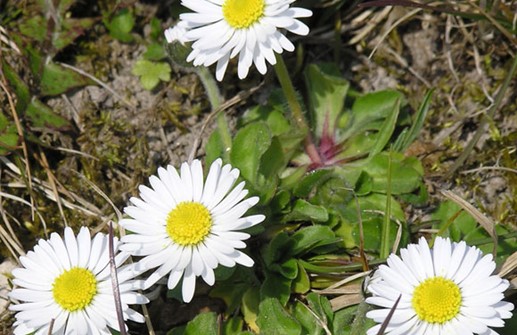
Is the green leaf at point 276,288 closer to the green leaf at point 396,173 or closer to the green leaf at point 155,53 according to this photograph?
the green leaf at point 396,173

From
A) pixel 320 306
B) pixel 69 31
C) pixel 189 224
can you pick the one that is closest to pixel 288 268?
pixel 320 306

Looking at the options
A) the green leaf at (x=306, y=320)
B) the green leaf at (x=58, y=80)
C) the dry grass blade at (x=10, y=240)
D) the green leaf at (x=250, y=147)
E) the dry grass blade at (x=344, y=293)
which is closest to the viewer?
the green leaf at (x=306, y=320)

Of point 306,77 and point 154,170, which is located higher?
point 306,77

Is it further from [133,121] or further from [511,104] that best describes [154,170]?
[511,104]

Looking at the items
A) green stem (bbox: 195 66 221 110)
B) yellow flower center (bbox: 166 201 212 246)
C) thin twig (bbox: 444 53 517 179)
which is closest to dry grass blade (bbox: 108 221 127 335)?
yellow flower center (bbox: 166 201 212 246)

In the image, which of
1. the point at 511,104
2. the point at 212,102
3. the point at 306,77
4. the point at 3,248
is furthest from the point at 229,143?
the point at 511,104

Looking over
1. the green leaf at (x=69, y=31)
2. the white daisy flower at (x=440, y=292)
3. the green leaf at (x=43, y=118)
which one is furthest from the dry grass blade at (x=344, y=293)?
the green leaf at (x=69, y=31)
